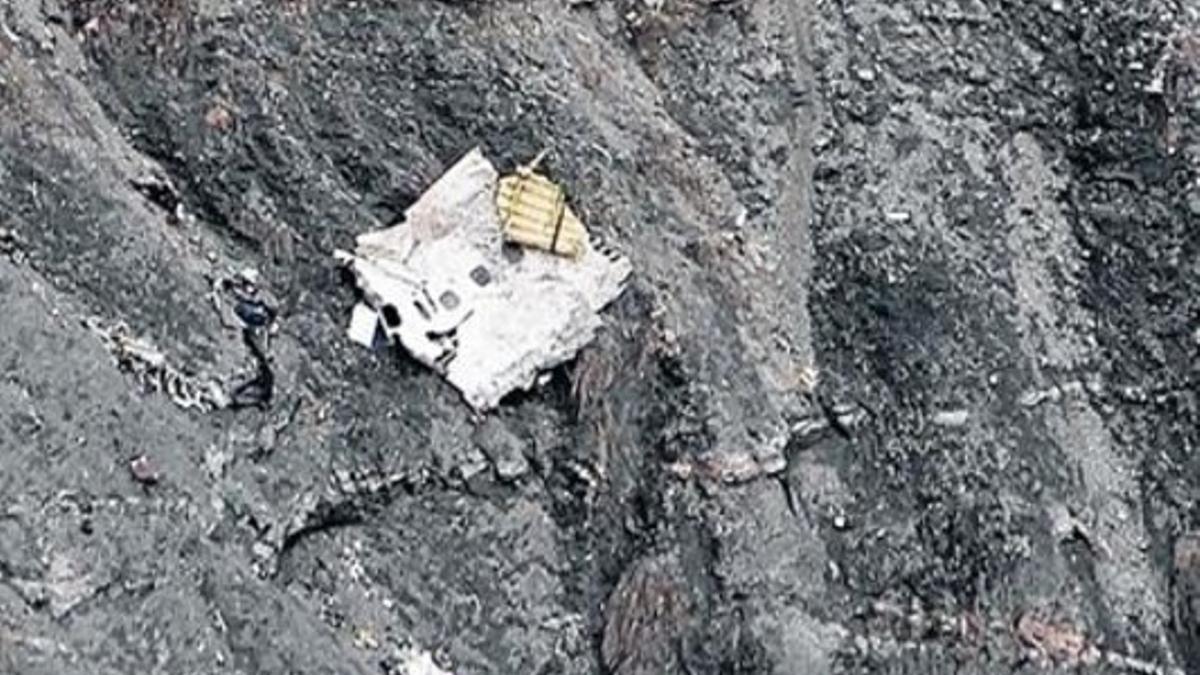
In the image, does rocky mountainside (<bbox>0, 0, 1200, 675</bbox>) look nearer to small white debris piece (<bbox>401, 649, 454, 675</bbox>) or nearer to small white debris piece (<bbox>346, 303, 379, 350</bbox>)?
small white debris piece (<bbox>401, 649, 454, 675</bbox>)

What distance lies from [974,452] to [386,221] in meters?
5.40

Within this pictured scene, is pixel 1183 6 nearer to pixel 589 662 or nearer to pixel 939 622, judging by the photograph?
pixel 939 622

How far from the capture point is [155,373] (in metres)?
16.5

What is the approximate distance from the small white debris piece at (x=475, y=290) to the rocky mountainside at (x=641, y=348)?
0.66 feet

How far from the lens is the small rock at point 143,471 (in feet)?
51.9

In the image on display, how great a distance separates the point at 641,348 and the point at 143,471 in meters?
4.55

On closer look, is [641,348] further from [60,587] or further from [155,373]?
[60,587]

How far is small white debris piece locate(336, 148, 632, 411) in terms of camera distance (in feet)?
58.2

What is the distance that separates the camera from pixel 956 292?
63.7ft

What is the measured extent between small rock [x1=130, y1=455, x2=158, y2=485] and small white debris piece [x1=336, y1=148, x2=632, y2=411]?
2335 mm

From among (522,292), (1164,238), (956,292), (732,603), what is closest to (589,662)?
(732,603)

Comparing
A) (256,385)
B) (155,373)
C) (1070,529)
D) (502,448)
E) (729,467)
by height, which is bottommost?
(1070,529)

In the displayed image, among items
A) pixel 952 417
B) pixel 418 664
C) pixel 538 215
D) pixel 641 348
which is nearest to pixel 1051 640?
pixel 952 417

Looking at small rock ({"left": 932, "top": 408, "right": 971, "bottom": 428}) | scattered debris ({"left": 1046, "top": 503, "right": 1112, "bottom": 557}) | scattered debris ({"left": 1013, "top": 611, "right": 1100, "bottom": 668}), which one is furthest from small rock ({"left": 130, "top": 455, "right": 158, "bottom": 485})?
scattered debris ({"left": 1046, "top": 503, "right": 1112, "bottom": 557})
